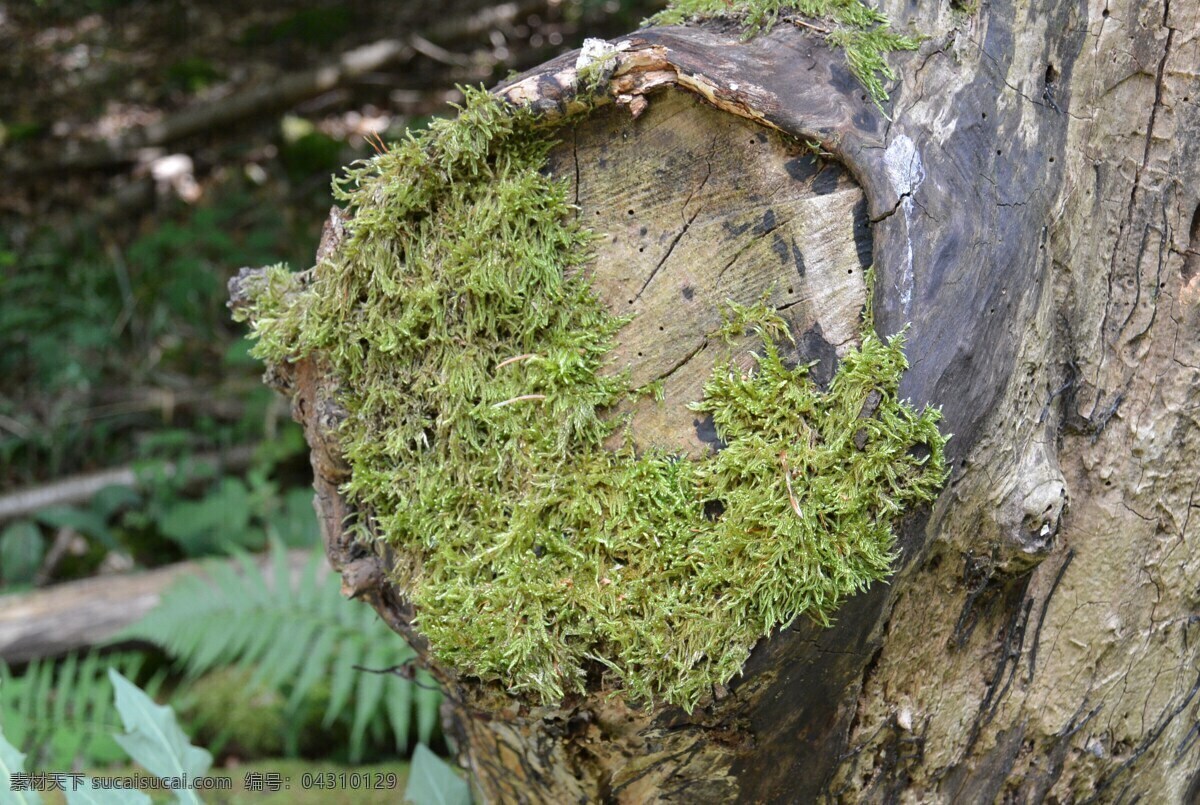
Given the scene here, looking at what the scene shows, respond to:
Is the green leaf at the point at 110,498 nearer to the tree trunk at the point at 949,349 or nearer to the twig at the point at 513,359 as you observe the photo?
the tree trunk at the point at 949,349

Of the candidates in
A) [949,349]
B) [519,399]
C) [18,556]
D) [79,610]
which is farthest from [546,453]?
[18,556]

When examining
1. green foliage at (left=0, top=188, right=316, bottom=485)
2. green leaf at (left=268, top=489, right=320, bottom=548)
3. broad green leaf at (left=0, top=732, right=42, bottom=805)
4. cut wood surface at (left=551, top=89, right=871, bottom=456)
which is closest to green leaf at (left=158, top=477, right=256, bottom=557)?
green leaf at (left=268, top=489, right=320, bottom=548)

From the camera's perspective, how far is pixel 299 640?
11.5 feet

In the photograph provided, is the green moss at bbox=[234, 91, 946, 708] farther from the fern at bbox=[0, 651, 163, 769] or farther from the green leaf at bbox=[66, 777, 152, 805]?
the fern at bbox=[0, 651, 163, 769]

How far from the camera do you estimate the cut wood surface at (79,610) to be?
405 cm

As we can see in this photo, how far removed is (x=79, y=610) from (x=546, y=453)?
12.4 ft

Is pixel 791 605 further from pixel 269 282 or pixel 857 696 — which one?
pixel 269 282

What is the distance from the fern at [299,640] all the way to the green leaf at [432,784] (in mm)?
984

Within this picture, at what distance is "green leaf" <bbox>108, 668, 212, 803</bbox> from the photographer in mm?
2209

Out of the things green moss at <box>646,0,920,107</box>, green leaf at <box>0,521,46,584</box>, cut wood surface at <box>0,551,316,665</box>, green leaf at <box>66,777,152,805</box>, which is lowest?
green leaf at <box>0,521,46,584</box>

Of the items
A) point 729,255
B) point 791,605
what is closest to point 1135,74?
point 729,255

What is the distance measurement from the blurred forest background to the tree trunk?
1964 millimetres

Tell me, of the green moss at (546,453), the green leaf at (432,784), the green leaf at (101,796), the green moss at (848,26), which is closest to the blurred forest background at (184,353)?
the green leaf at (432,784)

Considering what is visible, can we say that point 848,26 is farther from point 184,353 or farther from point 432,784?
point 184,353
